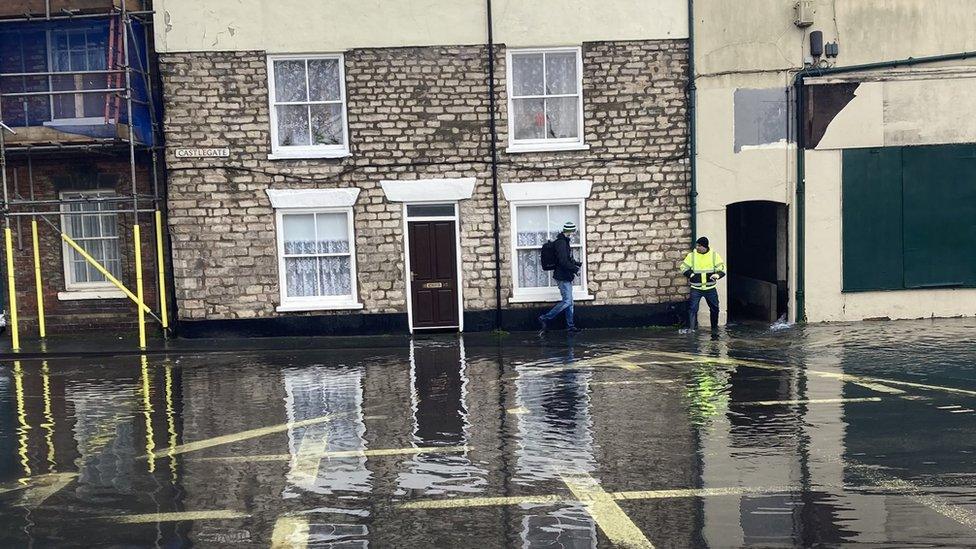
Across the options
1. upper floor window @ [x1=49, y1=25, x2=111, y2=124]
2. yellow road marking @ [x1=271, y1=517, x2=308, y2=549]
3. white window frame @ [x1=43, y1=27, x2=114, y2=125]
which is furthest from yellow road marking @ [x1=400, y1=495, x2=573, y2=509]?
upper floor window @ [x1=49, y1=25, x2=111, y2=124]

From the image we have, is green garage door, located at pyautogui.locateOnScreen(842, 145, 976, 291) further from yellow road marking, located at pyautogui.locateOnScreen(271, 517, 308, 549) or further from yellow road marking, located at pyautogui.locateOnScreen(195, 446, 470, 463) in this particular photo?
yellow road marking, located at pyautogui.locateOnScreen(271, 517, 308, 549)

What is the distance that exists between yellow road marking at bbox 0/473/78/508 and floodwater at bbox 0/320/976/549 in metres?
0.03

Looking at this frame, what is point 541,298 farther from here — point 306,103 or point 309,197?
point 306,103

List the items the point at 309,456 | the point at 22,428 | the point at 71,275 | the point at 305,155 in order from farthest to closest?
the point at 71,275
the point at 305,155
the point at 22,428
the point at 309,456

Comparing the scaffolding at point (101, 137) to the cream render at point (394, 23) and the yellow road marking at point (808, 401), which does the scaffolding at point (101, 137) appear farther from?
the yellow road marking at point (808, 401)

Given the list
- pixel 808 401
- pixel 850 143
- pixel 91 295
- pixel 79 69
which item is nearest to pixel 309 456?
pixel 808 401

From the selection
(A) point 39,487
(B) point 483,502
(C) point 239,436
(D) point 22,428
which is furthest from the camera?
(D) point 22,428

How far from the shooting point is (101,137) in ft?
57.0

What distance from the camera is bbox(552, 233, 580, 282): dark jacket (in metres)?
17.2

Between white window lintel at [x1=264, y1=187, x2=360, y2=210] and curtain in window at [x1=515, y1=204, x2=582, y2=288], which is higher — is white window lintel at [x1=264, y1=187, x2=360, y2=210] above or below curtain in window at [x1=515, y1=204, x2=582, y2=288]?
above

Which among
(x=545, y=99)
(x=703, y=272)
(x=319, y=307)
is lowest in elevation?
(x=319, y=307)

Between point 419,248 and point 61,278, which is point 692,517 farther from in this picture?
point 61,278

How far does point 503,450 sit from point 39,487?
147 inches

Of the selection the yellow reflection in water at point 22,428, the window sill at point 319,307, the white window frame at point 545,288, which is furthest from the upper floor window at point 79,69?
the white window frame at point 545,288
